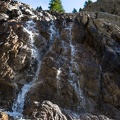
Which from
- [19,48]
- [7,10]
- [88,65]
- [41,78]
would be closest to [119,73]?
[88,65]

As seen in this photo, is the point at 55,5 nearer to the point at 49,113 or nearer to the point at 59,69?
the point at 59,69

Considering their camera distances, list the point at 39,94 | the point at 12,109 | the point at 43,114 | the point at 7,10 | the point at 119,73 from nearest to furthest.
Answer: the point at 43,114, the point at 12,109, the point at 39,94, the point at 119,73, the point at 7,10

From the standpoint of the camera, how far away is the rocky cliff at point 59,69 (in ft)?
85.6

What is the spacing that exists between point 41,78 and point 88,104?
5465 millimetres

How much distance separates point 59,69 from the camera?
30.2 metres

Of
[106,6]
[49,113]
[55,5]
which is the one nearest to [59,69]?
[49,113]

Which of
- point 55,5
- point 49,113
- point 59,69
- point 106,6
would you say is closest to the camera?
point 49,113

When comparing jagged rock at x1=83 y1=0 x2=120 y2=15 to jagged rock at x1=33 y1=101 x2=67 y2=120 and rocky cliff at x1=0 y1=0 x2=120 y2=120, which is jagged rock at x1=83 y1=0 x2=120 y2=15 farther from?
jagged rock at x1=33 y1=101 x2=67 y2=120

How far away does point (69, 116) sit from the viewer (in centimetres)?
2441

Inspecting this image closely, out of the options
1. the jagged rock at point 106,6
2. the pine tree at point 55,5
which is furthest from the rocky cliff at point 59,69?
the pine tree at point 55,5

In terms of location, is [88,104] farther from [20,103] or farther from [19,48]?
[19,48]

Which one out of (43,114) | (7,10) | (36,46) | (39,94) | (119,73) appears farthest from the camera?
(7,10)

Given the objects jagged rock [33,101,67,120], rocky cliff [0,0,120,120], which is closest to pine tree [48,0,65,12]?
rocky cliff [0,0,120,120]

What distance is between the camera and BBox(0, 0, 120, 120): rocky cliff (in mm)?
26094
